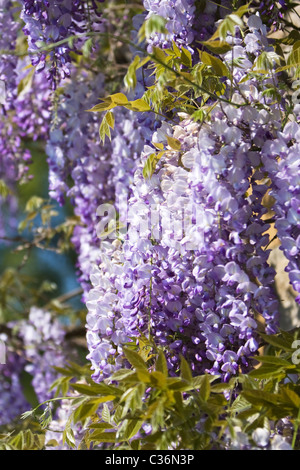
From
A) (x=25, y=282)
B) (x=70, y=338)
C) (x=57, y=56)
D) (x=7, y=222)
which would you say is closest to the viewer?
(x=57, y=56)

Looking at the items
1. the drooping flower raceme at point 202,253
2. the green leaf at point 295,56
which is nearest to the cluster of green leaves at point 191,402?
the drooping flower raceme at point 202,253

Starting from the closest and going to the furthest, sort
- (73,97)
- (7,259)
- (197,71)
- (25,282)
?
(197,71), (73,97), (25,282), (7,259)

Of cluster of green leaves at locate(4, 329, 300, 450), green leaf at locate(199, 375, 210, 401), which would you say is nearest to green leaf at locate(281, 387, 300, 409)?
cluster of green leaves at locate(4, 329, 300, 450)

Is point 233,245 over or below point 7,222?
over

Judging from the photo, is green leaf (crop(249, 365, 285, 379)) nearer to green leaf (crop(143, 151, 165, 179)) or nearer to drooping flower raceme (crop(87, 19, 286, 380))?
drooping flower raceme (crop(87, 19, 286, 380))

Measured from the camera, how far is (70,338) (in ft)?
9.74

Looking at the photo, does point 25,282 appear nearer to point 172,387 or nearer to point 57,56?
point 57,56

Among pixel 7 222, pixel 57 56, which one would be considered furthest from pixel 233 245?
pixel 7 222

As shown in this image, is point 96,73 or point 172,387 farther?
point 96,73

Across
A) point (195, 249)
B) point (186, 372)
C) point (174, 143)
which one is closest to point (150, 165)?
point (174, 143)

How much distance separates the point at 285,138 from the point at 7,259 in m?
3.30

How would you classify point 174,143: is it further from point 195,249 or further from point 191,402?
point 191,402

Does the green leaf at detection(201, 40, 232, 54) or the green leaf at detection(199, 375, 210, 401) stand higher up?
the green leaf at detection(201, 40, 232, 54)

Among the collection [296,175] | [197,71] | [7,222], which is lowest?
[7,222]
